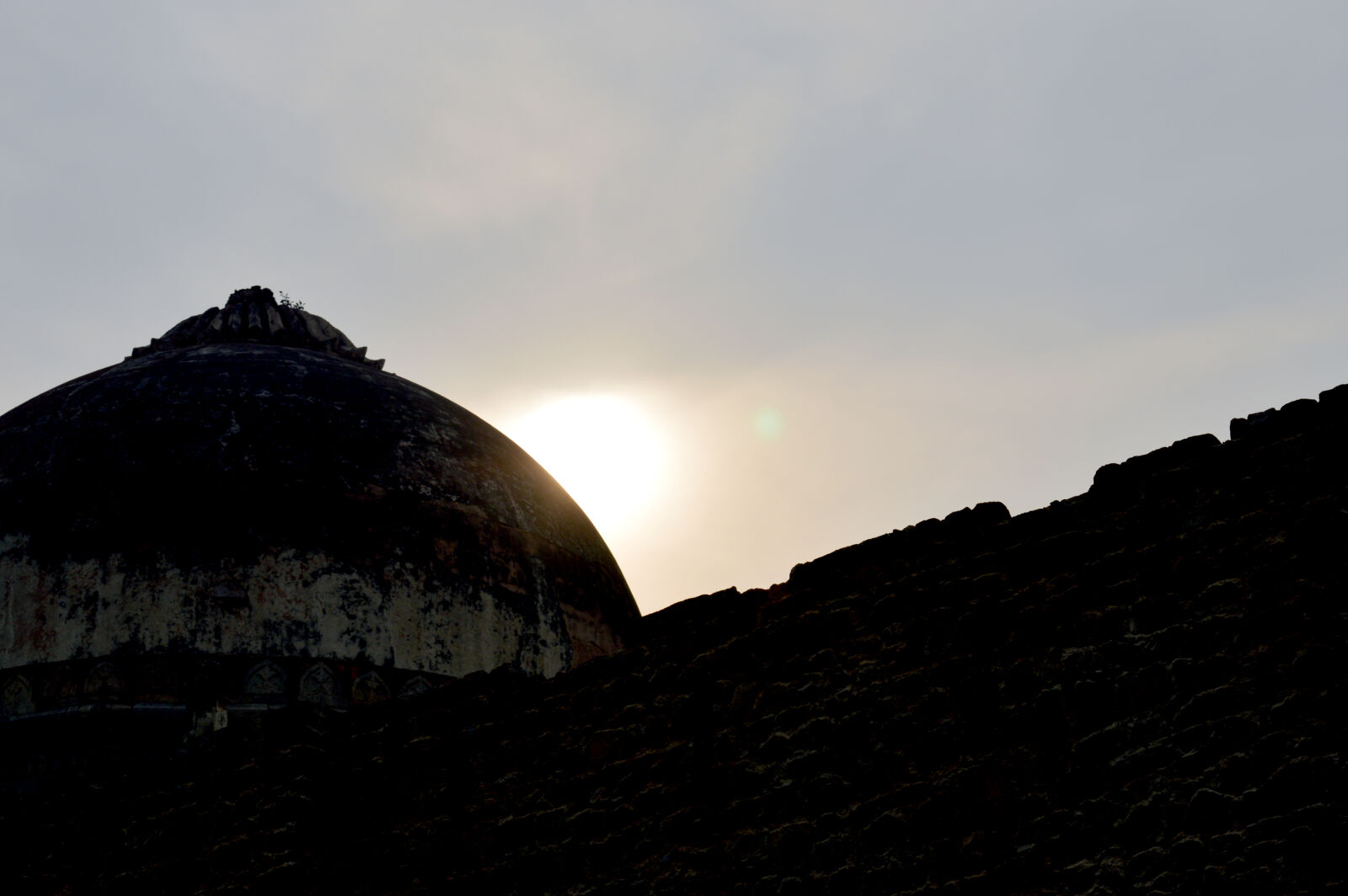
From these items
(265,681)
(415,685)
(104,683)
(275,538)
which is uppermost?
(275,538)

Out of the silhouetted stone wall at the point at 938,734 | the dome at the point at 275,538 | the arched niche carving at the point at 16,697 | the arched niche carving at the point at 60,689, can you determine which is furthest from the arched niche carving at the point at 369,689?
the silhouetted stone wall at the point at 938,734

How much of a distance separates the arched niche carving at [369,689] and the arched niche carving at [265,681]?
0.39 metres

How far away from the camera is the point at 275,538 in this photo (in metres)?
9.20

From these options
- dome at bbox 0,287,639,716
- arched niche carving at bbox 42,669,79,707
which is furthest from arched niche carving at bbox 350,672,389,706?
arched niche carving at bbox 42,669,79,707

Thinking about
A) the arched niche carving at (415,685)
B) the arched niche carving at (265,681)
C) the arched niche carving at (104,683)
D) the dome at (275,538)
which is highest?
the dome at (275,538)

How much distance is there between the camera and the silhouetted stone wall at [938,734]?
4.50 metres

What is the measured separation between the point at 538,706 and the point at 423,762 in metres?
0.59

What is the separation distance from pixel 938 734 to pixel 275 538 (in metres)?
5.19

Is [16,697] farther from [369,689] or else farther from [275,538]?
[369,689]

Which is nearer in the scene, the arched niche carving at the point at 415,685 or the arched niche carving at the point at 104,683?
the arched niche carving at the point at 104,683

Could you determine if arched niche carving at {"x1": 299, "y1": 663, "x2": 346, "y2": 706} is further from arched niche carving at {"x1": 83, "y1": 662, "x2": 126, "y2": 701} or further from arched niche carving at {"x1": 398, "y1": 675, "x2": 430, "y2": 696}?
arched niche carving at {"x1": 83, "y1": 662, "x2": 126, "y2": 701}

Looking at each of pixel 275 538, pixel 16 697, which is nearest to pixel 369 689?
pixel 275 538

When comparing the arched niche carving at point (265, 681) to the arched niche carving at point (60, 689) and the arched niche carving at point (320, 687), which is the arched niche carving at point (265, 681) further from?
the arched niche carving at point (60, 689)

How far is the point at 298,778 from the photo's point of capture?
6.79 m
